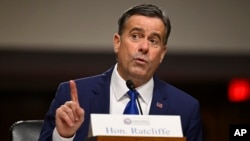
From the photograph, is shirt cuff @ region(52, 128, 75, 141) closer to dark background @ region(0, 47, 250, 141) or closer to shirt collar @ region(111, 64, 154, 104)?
shirt collar @ region(111, 64, 154, 104)

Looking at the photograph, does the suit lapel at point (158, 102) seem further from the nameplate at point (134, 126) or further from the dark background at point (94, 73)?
the dark background at point (94, 73)

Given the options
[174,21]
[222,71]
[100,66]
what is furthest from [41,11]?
[222,71]

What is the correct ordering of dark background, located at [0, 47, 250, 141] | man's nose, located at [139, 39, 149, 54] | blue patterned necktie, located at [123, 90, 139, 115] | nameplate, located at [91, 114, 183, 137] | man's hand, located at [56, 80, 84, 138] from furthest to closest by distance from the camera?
dark background, located at [0, 47, 250, 141] → man's nose, located at [139, 39, 149, 54] → blue patterned necktie, located at [123, 90, 139, 115] → man's hand, located at [56, 80, 84, 138] → nameplate, located at [91, 114, 183, 137]

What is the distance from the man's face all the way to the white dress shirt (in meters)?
0.03

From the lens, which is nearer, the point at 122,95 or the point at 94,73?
the point at 122,95

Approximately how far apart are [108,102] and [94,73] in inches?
55.7

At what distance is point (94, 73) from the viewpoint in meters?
3.91

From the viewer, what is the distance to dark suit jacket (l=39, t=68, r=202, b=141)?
2486 mm

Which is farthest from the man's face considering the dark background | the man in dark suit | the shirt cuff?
the dark background

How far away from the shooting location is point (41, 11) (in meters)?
3.78

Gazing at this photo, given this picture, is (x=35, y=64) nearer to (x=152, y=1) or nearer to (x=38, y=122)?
(x=152, y=1)

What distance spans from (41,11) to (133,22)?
53.3 inches

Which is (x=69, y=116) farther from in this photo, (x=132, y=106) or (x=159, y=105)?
(x=159, y=105)

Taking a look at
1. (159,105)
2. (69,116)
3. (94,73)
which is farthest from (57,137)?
(94,73)
